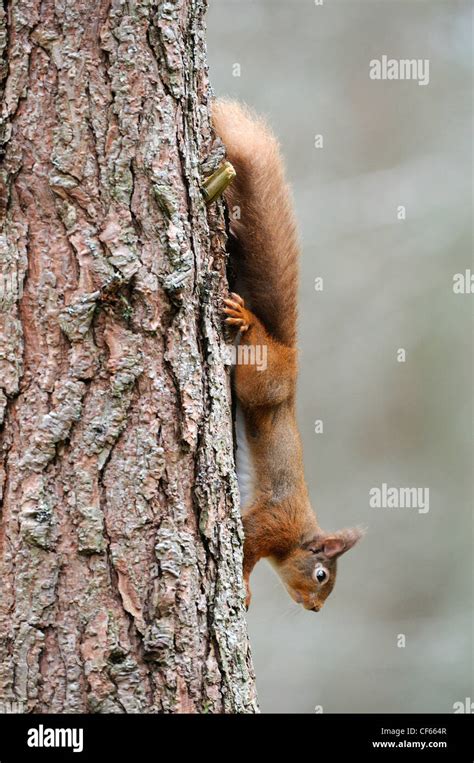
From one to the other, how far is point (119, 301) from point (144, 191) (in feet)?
0.77

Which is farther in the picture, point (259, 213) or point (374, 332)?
point (374, 332)

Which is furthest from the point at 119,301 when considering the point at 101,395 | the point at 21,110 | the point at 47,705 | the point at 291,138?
the point at 291,138

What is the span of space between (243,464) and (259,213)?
0.88 m

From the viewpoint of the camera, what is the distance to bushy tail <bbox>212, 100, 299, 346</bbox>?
8.13ft

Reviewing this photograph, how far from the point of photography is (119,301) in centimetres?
179

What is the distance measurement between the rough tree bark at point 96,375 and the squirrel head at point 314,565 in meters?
1.54

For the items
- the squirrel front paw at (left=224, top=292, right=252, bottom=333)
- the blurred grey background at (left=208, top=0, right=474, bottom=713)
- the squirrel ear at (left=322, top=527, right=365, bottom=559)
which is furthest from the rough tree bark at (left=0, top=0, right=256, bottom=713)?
the blurred grey background at (left=208, top=0, right=474, bottom=713)

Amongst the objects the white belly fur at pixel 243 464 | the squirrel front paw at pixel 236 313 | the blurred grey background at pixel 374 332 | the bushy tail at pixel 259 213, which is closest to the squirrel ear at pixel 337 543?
the white belly fur at pixel 243 464

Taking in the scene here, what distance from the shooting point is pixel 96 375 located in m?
1.78

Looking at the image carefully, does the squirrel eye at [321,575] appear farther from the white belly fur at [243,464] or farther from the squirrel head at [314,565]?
the white belly fur at [243,464]

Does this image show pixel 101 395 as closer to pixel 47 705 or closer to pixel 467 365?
pixel 47 705

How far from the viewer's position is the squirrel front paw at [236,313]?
230cm

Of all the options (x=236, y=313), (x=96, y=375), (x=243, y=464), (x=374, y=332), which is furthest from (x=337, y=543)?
(x=374, y=332)

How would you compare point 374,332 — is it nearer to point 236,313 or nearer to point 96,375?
point 236,313
